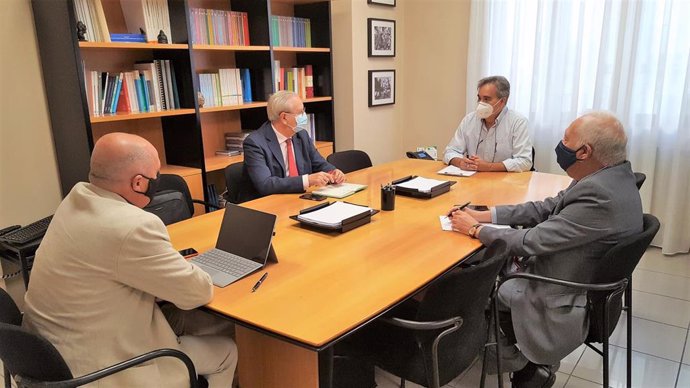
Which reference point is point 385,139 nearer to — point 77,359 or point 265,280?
point 265,280

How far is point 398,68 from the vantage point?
514 cm

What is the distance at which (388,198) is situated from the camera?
245cm

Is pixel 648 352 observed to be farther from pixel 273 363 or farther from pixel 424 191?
pixel 273 363

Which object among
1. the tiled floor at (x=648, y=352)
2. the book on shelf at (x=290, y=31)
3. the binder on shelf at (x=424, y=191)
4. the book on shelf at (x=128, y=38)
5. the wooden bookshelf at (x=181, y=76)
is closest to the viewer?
the tiled floor at (x=648, y=352)

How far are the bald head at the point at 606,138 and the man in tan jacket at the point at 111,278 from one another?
58.4 inches

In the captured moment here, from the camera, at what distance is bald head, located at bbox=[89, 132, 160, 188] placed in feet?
4.88

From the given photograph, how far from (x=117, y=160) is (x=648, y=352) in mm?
2722

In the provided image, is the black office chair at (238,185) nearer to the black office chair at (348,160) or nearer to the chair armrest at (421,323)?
the black office chair at (348,160)

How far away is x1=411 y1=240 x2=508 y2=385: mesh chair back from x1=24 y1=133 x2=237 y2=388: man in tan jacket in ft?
2.34

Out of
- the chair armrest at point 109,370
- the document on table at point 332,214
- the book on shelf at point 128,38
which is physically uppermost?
the book on shelf at point 128,38

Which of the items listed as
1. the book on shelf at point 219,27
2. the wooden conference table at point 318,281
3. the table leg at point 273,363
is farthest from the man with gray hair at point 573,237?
the book on shelf at point 219,27

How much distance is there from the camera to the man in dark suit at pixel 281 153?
112 inches

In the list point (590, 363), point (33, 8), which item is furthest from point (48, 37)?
point (590, 363)

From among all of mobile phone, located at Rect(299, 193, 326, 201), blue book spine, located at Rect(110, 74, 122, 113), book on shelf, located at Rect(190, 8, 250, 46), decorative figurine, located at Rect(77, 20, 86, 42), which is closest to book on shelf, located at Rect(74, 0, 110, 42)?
decorative figurine, located at Rect(77, 20, 86, 42)
